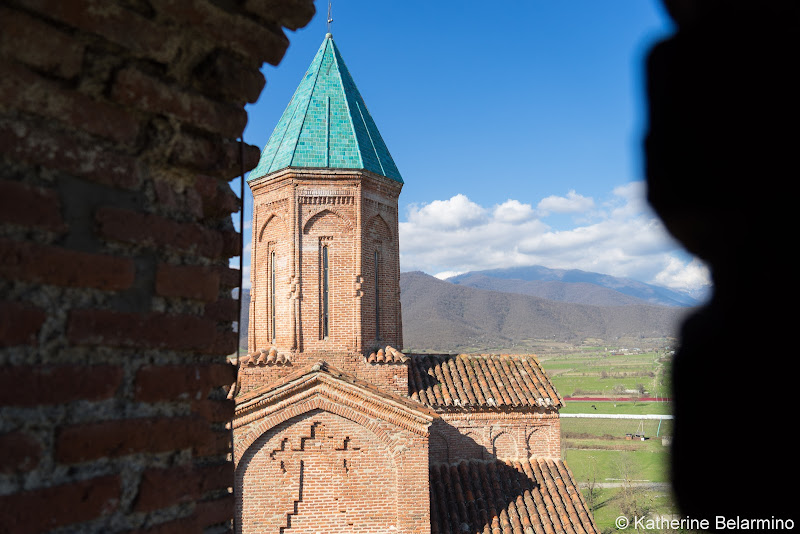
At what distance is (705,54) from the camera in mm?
1039

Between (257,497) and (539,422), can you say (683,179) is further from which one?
(539,422)

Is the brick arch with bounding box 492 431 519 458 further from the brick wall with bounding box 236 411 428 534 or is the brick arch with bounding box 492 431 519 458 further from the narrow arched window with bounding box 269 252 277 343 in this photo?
the narrow arched window with bounding box 269 252 277 343

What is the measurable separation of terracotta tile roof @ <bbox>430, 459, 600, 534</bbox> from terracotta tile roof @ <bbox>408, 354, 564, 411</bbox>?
1.27m

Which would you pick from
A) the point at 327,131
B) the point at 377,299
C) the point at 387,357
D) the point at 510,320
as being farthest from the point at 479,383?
the point at 510,320

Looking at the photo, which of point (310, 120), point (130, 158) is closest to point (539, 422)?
point (310, 120)

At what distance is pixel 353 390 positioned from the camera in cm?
1021

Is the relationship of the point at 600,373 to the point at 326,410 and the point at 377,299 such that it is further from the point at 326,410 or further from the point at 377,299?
the point at 326,410

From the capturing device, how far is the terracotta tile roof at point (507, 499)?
34.6 ft

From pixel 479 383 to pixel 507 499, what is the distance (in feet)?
8.43

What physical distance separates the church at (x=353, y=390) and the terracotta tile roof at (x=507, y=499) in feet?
0.11

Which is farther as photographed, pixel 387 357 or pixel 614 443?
pixel 614 443

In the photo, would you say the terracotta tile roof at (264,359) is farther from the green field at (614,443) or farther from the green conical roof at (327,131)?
the green field at (614,443)

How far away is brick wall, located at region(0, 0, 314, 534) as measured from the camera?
63.8 inches

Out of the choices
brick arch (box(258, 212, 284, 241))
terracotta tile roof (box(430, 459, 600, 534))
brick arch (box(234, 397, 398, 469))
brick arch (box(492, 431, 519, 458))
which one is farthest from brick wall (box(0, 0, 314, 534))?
brick arch (box(258, 212, 284, 241))
